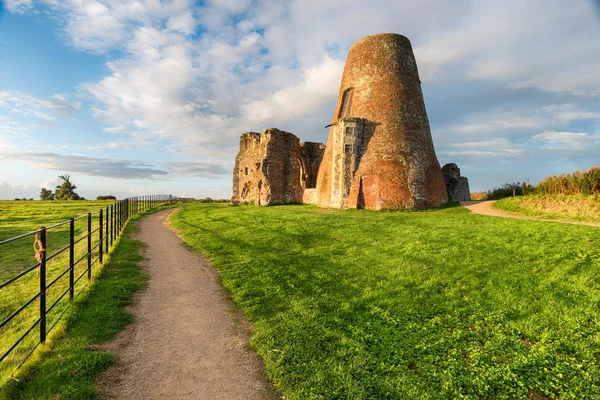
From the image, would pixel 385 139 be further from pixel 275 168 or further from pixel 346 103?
pixel 275 168

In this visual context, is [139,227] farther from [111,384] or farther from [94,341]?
[111,384]

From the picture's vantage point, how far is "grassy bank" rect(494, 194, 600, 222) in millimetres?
14508

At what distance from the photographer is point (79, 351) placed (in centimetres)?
477

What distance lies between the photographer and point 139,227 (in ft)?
60.3

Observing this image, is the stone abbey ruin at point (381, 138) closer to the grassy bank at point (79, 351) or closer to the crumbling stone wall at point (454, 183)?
the crumbling stone wall at point (454, 183)

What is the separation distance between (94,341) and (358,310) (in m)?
4.75

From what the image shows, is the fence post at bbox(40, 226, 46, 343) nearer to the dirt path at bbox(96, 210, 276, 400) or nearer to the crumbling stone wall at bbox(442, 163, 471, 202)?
the dirt path at bbox(96, 210, 276, 400)

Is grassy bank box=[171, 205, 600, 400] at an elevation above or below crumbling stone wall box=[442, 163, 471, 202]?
below

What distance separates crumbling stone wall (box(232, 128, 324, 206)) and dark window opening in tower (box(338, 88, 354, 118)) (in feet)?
31.9

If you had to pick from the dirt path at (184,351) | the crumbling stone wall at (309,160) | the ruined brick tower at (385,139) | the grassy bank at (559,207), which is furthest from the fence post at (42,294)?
the crumbling stone wall at (309,160)

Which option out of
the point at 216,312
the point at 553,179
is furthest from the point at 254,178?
the point at 216,312

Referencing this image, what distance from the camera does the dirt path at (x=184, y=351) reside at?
409cm

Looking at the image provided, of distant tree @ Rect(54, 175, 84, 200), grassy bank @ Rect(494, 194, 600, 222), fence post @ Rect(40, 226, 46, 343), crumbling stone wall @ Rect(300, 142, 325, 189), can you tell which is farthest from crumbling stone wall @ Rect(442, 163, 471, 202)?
distant tree @ Rect(54, 175, 84, 200)

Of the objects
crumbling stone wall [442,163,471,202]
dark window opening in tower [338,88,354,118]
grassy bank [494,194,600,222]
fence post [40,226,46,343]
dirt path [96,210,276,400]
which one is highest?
dark window opening in tower [338,88,354,118]
